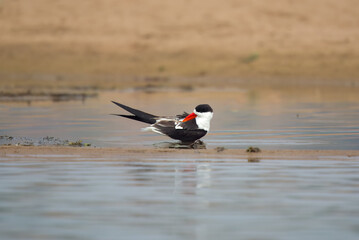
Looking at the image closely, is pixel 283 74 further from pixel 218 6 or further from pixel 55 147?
pixel 55 147

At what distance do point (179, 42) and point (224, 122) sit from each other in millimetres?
36777

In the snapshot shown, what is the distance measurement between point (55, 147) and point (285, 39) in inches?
1679

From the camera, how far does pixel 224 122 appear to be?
18.2m

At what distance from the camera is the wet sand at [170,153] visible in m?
10.9

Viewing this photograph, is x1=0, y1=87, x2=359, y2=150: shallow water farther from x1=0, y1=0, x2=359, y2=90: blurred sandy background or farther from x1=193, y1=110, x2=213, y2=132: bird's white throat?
x1=0, y1=0, x2=359, y2=90: blurred sandy background

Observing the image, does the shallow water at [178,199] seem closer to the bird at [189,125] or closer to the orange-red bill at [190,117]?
the bird at [189,125]

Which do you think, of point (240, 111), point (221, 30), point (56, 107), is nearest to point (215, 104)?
point (240, 111)

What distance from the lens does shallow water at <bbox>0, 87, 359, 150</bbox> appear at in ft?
45.4

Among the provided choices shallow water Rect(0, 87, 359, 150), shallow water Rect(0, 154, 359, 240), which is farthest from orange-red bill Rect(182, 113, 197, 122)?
shallow water Rect(0, 154, 359, 240)

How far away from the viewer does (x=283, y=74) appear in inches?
1828

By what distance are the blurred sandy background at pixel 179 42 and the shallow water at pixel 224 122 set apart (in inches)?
649

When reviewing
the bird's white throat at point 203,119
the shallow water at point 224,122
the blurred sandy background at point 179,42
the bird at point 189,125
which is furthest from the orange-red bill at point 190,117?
the blurred sandy background at point 179,42

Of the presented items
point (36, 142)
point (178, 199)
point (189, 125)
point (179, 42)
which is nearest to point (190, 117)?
point (189, 125)

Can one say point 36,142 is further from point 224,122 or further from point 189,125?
→ point 224,122
